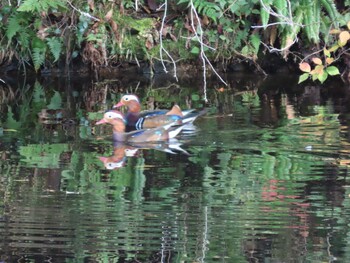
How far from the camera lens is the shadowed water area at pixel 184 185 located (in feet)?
20.0

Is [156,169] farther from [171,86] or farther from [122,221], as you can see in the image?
[171,86]

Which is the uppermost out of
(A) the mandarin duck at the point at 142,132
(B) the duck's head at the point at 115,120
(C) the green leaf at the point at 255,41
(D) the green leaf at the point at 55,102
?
(C) the green leaf at the point at 255,41

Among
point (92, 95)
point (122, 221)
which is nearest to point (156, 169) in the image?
point (122, 221)

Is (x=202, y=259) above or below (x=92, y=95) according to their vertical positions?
below

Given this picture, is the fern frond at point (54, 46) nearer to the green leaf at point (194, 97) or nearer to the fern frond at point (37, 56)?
the fern frond at point (37, 56)

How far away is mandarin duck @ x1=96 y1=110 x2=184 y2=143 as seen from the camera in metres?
9.95

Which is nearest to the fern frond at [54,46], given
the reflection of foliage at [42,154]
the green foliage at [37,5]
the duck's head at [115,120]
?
the green foliage at [37,5]

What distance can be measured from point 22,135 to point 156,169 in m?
2.23

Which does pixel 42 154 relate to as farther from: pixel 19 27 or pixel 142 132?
pixel 19 27

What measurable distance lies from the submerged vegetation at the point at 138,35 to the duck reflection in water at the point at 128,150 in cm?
481

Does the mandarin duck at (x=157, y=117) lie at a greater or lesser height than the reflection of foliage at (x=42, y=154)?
greater

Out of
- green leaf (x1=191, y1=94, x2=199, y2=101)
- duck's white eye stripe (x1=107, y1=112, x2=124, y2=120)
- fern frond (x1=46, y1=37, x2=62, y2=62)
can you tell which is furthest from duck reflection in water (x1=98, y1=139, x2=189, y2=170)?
fern frond (x1=46, y1=37, x2=62, y2=62)

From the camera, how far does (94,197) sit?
24.2ft

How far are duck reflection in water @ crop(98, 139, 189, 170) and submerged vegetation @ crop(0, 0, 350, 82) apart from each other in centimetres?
481
